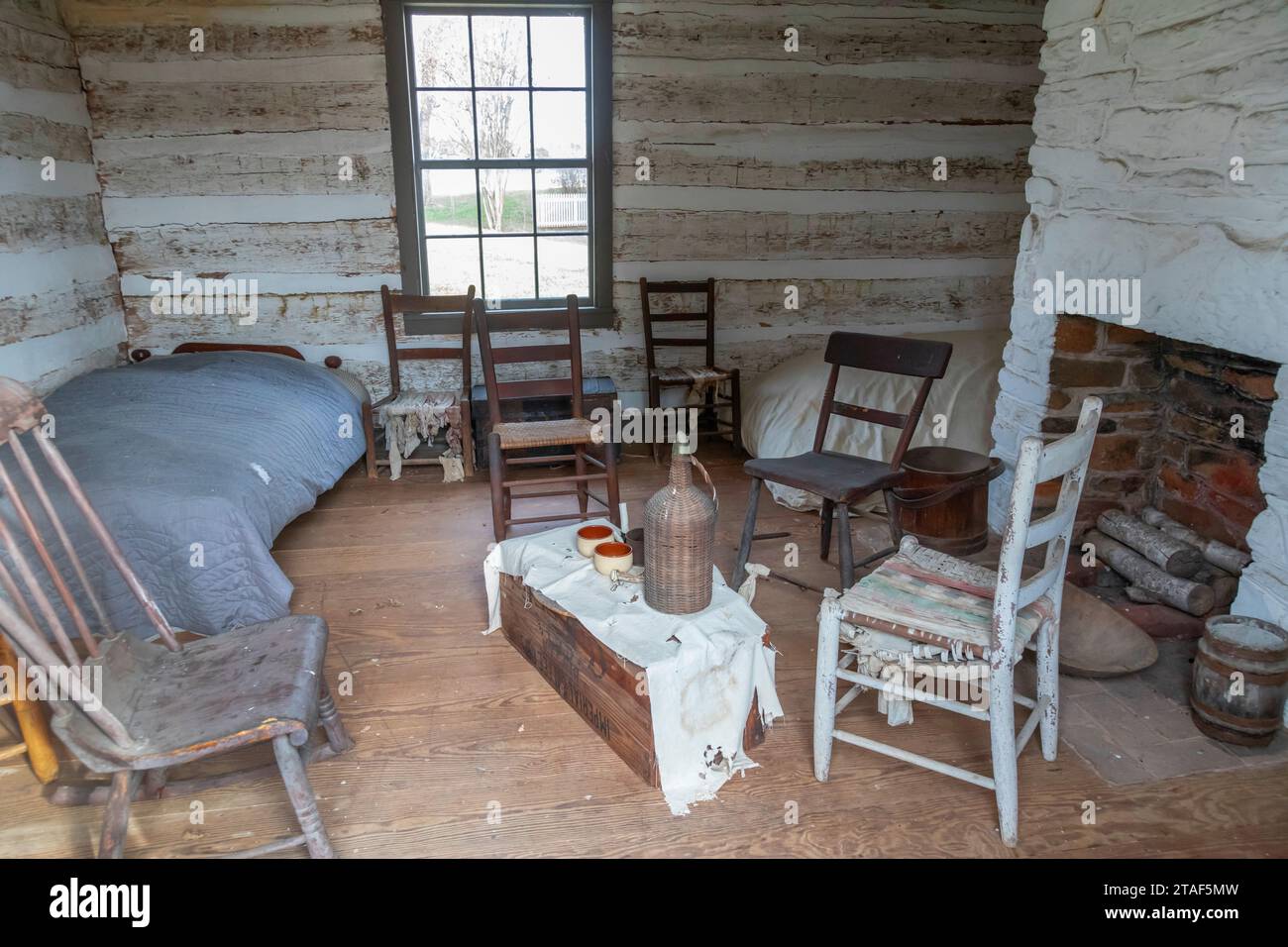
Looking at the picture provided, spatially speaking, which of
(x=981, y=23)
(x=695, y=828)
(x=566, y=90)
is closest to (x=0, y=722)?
Result: (x=695, y=828)

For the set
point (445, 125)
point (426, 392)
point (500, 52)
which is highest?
point (500, 52)

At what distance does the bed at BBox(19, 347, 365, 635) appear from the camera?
283cm

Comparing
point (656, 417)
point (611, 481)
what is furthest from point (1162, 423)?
point (656, 417)

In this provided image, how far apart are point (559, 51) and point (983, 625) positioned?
13.3 feet

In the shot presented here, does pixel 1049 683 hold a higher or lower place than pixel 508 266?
lower

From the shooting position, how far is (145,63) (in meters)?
4.66

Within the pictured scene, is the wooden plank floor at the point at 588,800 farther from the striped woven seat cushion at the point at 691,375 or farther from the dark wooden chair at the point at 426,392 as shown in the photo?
the striped woven seat cushion at the point at 691,375

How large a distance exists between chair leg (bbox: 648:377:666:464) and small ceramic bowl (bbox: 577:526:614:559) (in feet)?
7.18

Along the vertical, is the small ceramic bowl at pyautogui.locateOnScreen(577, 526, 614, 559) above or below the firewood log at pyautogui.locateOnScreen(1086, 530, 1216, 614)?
above

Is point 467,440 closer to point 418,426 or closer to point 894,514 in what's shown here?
point 418,426

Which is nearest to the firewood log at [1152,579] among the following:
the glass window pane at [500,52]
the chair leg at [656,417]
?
the chair leg at [656,417]

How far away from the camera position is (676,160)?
16.9 ft

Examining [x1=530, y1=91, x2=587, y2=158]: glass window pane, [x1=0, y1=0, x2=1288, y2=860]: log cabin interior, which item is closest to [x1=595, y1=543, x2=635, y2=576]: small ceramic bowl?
[x1=0, y1=0, x2=1288, y2=860]: log cabin interior

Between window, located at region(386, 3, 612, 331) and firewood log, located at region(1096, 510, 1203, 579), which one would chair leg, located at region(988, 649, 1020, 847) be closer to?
firewood log, located at region(1096, 510, 1203, 579)
